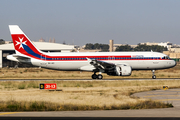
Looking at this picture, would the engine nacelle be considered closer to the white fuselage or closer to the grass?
the white fuselage

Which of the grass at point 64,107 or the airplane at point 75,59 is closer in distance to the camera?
the grass at point 64,107

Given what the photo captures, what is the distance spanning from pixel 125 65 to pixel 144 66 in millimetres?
3256

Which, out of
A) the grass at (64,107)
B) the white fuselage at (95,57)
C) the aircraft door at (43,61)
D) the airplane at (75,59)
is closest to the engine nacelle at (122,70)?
the airplane at (75,59)

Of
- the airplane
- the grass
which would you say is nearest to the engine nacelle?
the airplane

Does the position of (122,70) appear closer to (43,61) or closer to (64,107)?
(43,61)

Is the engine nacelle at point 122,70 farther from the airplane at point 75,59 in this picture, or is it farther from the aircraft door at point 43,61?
the aircraft door at point 43,61

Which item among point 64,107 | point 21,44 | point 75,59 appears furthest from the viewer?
point 21,44

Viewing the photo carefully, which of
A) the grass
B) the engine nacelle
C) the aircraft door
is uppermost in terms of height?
the aircraft door

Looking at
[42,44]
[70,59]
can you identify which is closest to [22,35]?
[70,59]

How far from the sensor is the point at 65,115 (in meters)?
16.4

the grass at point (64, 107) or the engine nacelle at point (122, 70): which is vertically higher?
the engine nacelle at point (122, 70)

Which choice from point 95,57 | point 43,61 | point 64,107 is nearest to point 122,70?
point 95,57

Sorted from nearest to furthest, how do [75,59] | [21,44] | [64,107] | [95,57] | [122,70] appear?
[64,107] < [122,70] < [75,59] < [95,57] < [21,44]

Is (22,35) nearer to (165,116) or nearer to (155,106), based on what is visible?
(155,106)
